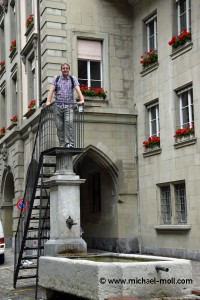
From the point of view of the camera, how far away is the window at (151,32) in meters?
19.8

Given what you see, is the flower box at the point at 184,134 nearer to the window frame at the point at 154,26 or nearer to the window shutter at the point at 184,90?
the window shutter at the point at 184,90

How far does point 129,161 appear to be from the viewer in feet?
67.9

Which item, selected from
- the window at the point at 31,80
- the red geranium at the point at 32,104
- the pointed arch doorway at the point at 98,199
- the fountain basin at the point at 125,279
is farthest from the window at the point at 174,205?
the fountain basin at the point at 125,279

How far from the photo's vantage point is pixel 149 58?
19.7 meters

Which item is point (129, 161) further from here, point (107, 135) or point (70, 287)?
point (70, 287)

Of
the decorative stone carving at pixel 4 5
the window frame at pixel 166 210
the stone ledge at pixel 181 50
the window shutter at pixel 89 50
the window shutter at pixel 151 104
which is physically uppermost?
the decorative stone carving at pixel 4 5

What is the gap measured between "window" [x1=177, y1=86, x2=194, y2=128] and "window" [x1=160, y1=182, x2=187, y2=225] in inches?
78.0

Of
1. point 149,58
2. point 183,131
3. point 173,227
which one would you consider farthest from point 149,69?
point 173,227

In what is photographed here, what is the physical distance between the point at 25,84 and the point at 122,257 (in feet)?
52.4

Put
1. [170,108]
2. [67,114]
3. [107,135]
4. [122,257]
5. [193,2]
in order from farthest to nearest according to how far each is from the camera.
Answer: [107,135]
[170,108]
[193,2]
[67,114]
[122,257]

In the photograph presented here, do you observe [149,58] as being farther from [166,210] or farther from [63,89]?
[63,89]

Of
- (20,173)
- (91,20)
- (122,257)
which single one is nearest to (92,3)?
(91,20)

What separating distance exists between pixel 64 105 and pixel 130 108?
384 inches

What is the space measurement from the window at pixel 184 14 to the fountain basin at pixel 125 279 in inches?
437
